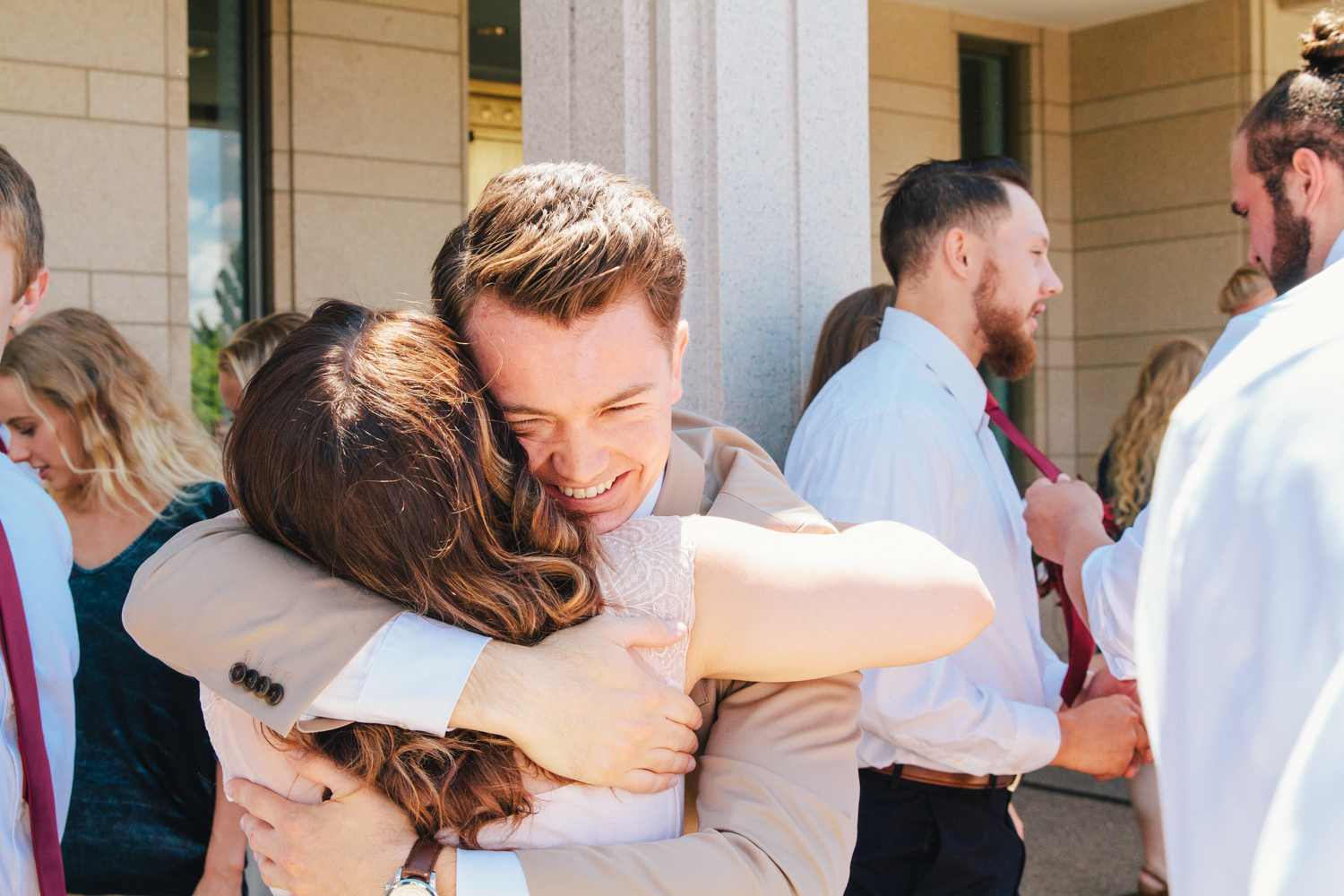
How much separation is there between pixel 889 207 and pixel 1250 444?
2448 millimetres

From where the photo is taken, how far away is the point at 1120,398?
930 centimetres

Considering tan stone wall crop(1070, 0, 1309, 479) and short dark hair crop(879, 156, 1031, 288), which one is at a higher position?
tan stone wall crop(1070, 0, 1309, 479)

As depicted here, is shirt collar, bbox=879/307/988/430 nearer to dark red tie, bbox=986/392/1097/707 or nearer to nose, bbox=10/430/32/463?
dark red tie, bbox=986/392/1097/707

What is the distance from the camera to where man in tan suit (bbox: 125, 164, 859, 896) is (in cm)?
122

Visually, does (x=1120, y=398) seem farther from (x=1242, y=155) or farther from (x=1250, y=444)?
(x=1250, y=444)

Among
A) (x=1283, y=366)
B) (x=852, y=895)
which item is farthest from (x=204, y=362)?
(x=1283, y=366)

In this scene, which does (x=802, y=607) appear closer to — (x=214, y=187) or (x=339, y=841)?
(x=339, y=841)

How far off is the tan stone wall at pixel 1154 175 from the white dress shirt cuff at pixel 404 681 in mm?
8765

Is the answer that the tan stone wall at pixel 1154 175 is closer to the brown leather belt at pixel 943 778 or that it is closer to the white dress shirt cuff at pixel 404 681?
the brown leather belt at pixel 943 778

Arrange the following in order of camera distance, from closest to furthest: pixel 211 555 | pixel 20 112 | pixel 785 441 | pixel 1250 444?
pixel 1250 444
pixel 211 555
pixel 785 441
pixel 20 112

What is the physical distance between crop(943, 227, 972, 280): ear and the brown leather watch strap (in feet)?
7.31

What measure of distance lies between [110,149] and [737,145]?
13.9 ft

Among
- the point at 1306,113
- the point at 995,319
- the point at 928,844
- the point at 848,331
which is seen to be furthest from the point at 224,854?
the point at 1306,113

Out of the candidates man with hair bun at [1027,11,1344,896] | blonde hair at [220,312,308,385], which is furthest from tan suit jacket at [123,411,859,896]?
blonde hair at [220,312,308,385]
